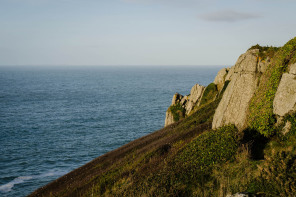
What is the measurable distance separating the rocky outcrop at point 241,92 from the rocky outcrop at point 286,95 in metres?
2.53

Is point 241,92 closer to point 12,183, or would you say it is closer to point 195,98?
point 195,98

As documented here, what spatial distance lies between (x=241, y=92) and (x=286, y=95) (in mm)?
3978

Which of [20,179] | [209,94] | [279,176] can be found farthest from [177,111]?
[279,176]

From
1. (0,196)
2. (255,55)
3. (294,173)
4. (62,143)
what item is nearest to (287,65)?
(255,55)

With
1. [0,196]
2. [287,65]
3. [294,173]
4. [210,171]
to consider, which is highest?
[287,65]

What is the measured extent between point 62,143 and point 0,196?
20.9 m

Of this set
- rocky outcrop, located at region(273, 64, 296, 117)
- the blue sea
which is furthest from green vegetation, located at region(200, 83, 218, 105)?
rocky outcrop, located at region(273, 64, 296, 117)

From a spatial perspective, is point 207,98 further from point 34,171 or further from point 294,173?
point 294,173

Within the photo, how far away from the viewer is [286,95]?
537 inches

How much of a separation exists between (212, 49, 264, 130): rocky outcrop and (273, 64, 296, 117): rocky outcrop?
2.53 meters

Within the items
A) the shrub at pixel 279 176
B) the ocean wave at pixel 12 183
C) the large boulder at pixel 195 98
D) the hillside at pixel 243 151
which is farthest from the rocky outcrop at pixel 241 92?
the ocean wave at pixel 12 183

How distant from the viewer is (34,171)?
125 ft

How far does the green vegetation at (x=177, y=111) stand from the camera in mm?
44531

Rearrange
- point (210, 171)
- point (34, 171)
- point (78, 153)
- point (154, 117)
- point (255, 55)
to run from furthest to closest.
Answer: point (154, 117), point (78, 153), point (34, 171), point (255, 55), point (210, 171)
